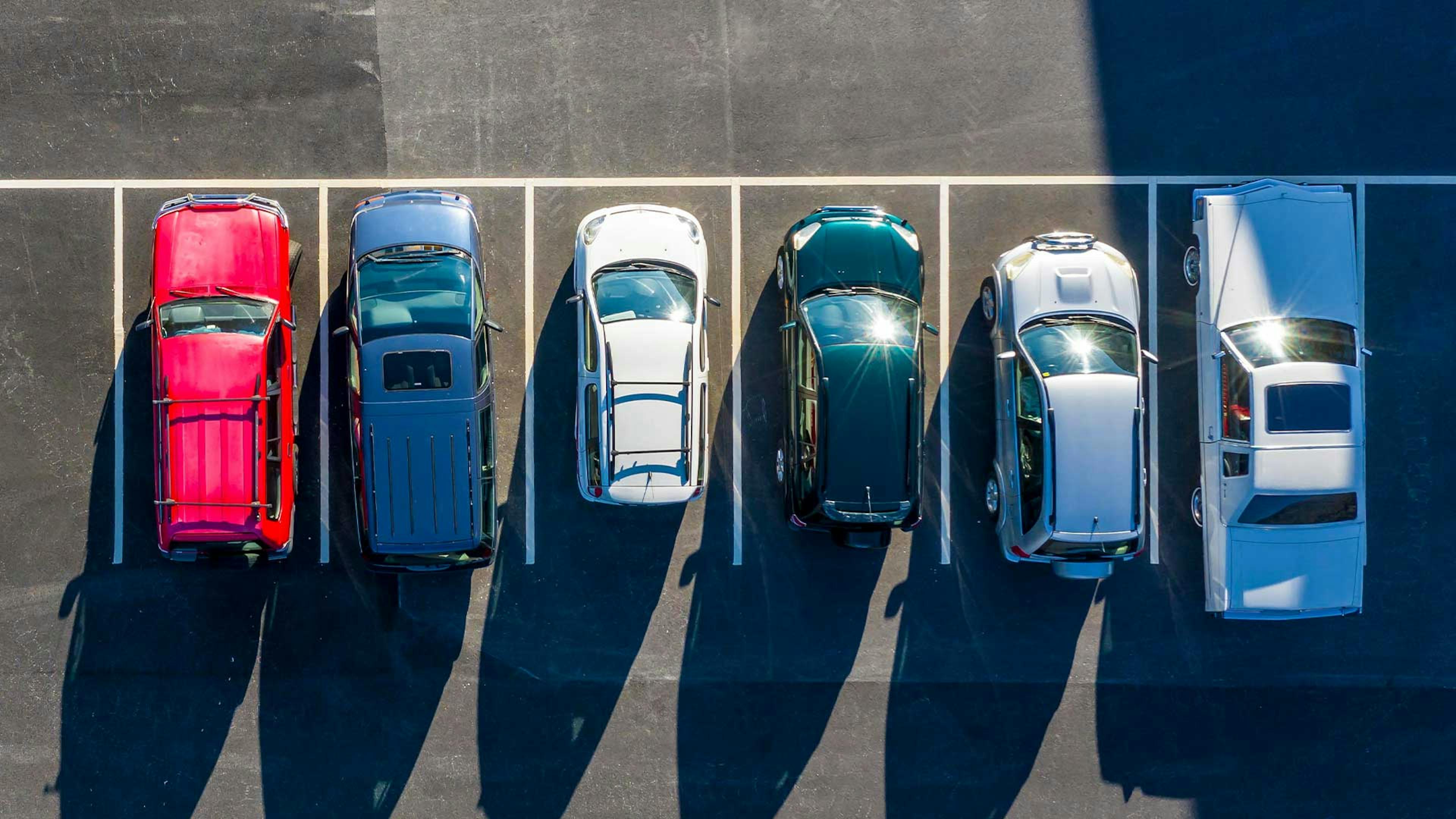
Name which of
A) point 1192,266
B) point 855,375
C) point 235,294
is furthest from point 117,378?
point 1192,266

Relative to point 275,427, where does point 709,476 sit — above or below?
below

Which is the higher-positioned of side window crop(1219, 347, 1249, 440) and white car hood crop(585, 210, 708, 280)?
white car hood crop(585, 210, 708, 280)

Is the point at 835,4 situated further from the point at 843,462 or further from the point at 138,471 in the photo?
the point at 138,471

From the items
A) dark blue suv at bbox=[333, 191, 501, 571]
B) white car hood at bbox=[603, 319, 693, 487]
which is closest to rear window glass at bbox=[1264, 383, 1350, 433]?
white car hood at bbox=[603, 319, 693, 487]

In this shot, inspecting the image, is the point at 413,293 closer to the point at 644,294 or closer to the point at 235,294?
the point at 235,294

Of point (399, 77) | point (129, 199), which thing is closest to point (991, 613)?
point (399, 77)

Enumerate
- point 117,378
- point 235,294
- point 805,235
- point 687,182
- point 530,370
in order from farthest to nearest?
point 687,182
point 530,370
point 117,378
point 805,235
point 235,294

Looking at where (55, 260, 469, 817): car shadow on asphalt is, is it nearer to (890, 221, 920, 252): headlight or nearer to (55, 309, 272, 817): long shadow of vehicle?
(55, 309, 272, 817): long shadow of vehicle
